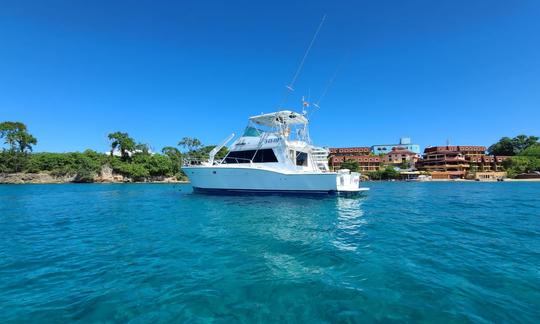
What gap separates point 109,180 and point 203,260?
62.7m

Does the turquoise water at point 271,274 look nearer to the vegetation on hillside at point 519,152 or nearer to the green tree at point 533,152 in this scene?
the vegetation on hillside at point 519,152

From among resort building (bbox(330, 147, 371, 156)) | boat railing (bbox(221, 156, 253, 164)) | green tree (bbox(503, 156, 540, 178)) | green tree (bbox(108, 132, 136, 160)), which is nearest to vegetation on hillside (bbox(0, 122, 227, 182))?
green tree (bbox(108, 132, 136, 160))

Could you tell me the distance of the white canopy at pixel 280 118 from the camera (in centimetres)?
1916

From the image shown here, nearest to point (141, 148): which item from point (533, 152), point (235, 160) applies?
point (235, 160)

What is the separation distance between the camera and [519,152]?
78375 mm

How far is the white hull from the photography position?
17031mm

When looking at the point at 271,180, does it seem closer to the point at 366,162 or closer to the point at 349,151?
the point at 366,162

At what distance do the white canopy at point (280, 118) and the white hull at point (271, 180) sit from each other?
440cm

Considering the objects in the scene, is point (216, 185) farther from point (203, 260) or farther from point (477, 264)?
point (477, 264)

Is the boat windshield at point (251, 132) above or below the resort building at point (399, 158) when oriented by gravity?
below

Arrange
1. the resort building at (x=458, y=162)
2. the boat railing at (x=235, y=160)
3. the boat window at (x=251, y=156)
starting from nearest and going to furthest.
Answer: the boat window at (x=251, y=156)
the boat railing at (x=235, y=160)
the resort building at (x=458, y=162)

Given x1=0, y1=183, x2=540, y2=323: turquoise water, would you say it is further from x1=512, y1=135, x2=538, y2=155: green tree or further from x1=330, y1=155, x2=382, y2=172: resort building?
x1=512, y1=135, x2=538, y2=155: green tree

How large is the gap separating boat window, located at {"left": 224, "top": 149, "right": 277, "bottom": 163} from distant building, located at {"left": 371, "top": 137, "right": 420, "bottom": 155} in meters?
83.5


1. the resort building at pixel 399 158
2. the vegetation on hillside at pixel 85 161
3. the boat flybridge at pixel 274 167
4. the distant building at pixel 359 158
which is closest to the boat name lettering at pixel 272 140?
the boat flybridge at pixel 274 167
